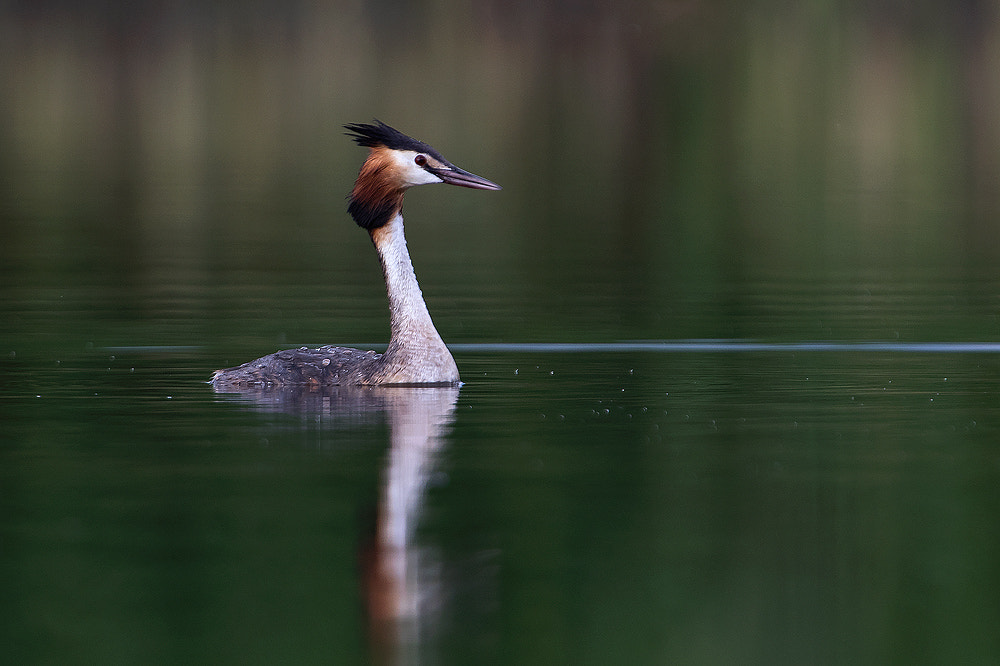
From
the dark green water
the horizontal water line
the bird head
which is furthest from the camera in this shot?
the horizontal water line

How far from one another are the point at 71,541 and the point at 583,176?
29196mm

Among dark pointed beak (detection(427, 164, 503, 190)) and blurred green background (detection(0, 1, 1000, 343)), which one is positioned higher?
blurred green background (detection(0, 1, 1000, 343))

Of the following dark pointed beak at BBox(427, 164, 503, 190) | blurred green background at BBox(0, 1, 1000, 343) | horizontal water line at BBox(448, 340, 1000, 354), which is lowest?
horizontal water line at BBox(448, 340, 1000, 354)

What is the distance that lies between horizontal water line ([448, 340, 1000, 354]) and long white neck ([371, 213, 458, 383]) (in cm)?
166

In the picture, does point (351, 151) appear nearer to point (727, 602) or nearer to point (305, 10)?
point (727, 602)

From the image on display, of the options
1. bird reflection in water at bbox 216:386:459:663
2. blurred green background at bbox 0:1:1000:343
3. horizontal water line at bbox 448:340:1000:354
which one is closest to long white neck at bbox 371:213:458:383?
bird reflection in water at bbox 216:386:459:663

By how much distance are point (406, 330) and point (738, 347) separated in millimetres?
3214

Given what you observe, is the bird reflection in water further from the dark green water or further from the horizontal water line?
the horizontal water line

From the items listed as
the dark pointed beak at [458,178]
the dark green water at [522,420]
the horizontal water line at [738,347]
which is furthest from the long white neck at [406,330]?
the horizontal water line at [738,347]

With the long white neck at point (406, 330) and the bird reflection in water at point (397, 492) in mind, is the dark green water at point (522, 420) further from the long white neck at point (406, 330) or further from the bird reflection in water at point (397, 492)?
the long white neck at point (406, 330)

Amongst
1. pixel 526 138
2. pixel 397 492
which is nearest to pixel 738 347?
pixel 397 492

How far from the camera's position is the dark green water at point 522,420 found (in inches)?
327

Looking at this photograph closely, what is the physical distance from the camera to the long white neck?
1457 centimetres

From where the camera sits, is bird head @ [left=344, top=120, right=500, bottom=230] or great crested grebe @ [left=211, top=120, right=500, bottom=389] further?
bird head @ [left=344, top=120, right=500, bottom=230]
